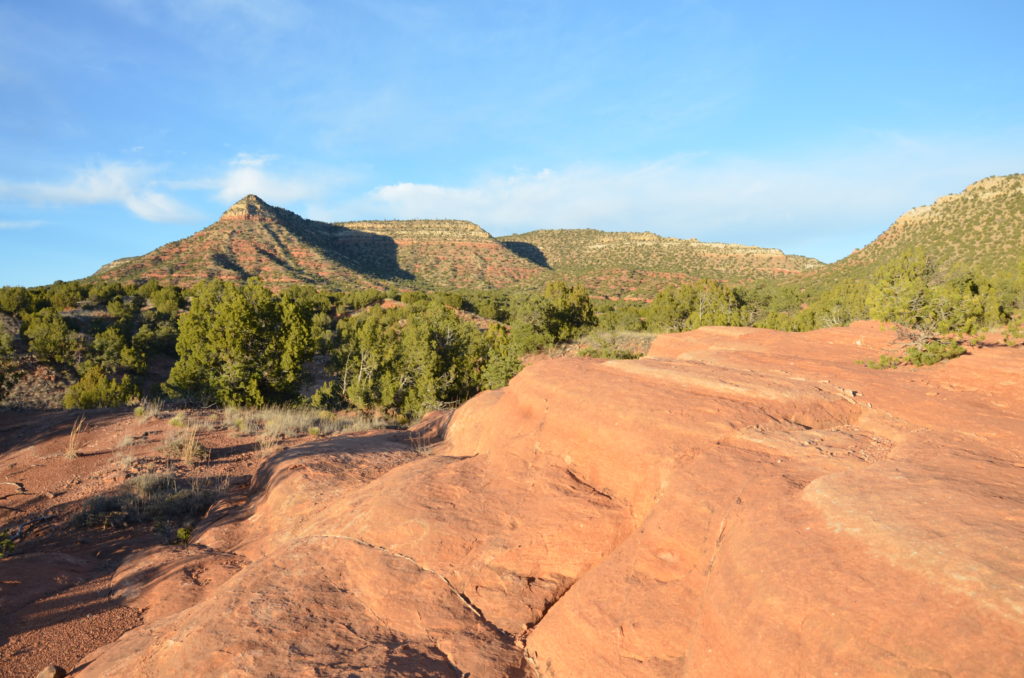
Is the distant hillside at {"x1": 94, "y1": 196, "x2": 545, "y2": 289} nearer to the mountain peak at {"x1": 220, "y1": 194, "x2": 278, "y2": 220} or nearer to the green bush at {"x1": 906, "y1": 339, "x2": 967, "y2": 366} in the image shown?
the mountain peak at {"x1": 220, "y1": 194, "x2": 278, "y2": 220}

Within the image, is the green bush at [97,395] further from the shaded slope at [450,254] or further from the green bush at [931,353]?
the shaded slope at [450,254]

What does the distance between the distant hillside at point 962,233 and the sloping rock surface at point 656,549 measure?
41.3 metres

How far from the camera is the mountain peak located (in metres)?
74.4

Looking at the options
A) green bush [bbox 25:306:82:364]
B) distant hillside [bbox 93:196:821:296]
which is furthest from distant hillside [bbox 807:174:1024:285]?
green bush [bbox 25:306:82:364]

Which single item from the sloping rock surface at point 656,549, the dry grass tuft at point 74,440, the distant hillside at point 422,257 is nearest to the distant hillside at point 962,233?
the distant hillside at point 422,257

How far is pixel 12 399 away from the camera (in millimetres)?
21359

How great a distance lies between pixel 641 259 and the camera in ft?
250

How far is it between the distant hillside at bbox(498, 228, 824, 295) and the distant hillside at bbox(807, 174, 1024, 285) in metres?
14.0

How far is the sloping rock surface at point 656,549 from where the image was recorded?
2.55m

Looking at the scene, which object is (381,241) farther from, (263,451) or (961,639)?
(961,639)

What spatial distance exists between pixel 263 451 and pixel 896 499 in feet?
35.5

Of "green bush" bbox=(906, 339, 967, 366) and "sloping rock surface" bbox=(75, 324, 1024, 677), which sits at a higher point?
"green bush" bbox=(906, 339, 967, 366)

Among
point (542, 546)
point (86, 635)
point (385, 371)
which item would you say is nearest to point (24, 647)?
point (86, 635)

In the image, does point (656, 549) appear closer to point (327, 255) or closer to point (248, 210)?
point (327, 255)
